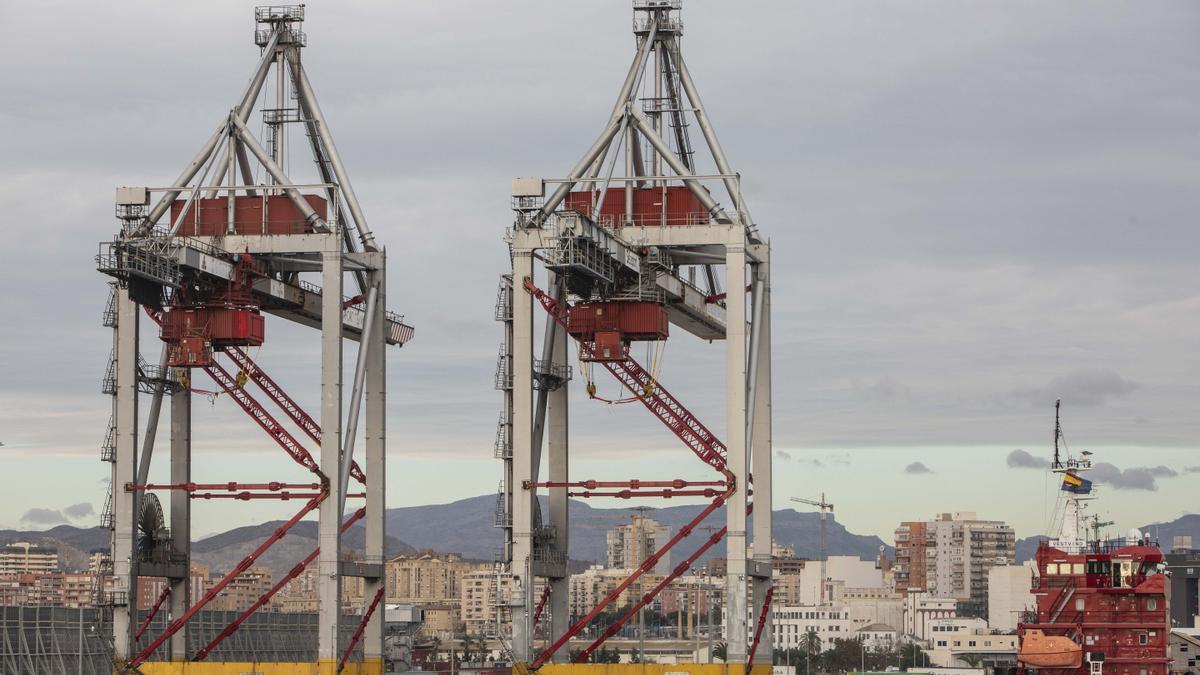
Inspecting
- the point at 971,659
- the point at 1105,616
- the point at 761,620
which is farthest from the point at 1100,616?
the point at 971,659

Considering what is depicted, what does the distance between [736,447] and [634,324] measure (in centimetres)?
512

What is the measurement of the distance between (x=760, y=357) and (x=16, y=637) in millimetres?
26761

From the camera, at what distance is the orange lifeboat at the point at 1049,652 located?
77500mm

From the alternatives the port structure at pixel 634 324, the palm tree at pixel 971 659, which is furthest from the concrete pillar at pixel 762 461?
the palm tree at pixel 971 659

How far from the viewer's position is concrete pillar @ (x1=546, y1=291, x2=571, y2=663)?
236 ft

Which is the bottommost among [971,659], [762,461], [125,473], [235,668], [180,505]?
[971,659]

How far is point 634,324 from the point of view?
6838 centimetres

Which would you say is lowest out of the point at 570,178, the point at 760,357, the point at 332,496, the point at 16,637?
the point at 16,637

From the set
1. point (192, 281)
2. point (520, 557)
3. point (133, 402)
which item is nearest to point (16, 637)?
point (133, 402)

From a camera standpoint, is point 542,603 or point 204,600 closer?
point 204,600

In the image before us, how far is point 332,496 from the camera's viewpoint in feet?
225

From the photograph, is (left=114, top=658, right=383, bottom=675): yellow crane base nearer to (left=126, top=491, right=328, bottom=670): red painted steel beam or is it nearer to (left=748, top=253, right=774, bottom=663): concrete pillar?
(left=126, top=491, right=328, bottom=670): red painted steel beam

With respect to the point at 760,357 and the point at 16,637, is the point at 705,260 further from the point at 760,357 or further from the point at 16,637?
the point at 16,637

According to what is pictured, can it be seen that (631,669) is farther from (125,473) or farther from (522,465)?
(125,473)
